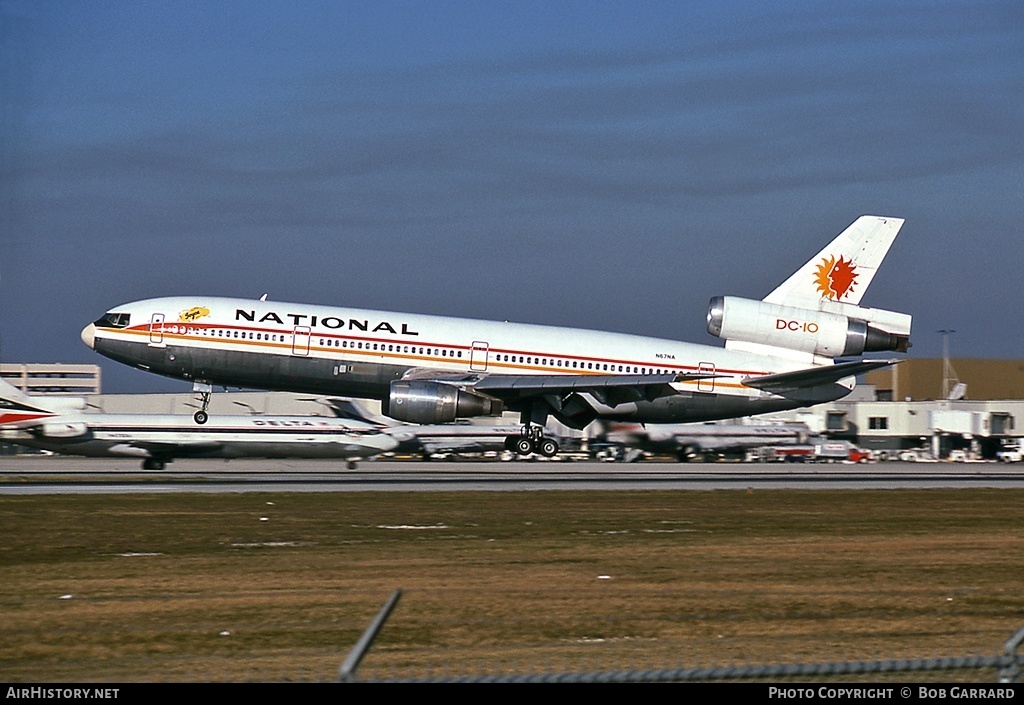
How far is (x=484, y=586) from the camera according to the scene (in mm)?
20547

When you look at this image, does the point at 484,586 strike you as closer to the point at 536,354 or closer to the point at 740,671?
the point at 740,671

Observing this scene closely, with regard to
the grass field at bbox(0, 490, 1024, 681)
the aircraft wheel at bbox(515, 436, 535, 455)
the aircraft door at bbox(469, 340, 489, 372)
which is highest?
the aircraft door at bbox(469, 340, 489, 372)

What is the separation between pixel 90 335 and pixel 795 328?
95.8 feet

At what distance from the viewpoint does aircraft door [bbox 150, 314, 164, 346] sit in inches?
1890

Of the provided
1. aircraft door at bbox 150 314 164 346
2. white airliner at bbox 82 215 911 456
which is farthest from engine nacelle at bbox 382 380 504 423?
aircraft door at bbox 150 314 164 346

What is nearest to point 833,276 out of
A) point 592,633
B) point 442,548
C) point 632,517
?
point 632,517

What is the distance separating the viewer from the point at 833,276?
53.5 meters

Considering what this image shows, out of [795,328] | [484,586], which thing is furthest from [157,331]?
[484,586]

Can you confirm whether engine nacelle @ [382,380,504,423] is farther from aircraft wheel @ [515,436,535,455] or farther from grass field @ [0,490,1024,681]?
grass field @ [0,490,1024,681]

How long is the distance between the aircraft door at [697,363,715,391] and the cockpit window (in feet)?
77.2

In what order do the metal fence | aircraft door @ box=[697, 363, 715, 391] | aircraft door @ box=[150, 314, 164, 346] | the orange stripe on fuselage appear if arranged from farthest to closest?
aircraft door @ box=[697, 363, 715, 391]
aircraft door @ box=[150, 314, 164, 346]
the orange stripe on fuselage
the metal fence

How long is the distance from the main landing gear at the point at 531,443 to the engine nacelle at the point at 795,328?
883 cm
